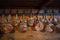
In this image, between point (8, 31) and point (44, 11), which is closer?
point (8, 31)

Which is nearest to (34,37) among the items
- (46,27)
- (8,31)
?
(46,27)

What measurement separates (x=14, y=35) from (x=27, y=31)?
24cm

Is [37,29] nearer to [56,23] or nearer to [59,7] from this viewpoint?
[56,23]

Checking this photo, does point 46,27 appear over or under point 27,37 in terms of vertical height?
over

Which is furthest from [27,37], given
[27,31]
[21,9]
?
[21,9]

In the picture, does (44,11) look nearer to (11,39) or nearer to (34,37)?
(34,37)

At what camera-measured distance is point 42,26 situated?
7.94 feet

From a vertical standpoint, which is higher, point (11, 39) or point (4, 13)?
point (4, 13)

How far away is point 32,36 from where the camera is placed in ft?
7.87

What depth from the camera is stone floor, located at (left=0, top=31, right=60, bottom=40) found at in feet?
7.70

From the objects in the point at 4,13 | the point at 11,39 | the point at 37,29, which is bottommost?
the point at 11,39

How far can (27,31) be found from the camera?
2398mm

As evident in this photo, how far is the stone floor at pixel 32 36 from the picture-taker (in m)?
2.35

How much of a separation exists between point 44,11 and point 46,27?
301 mm
